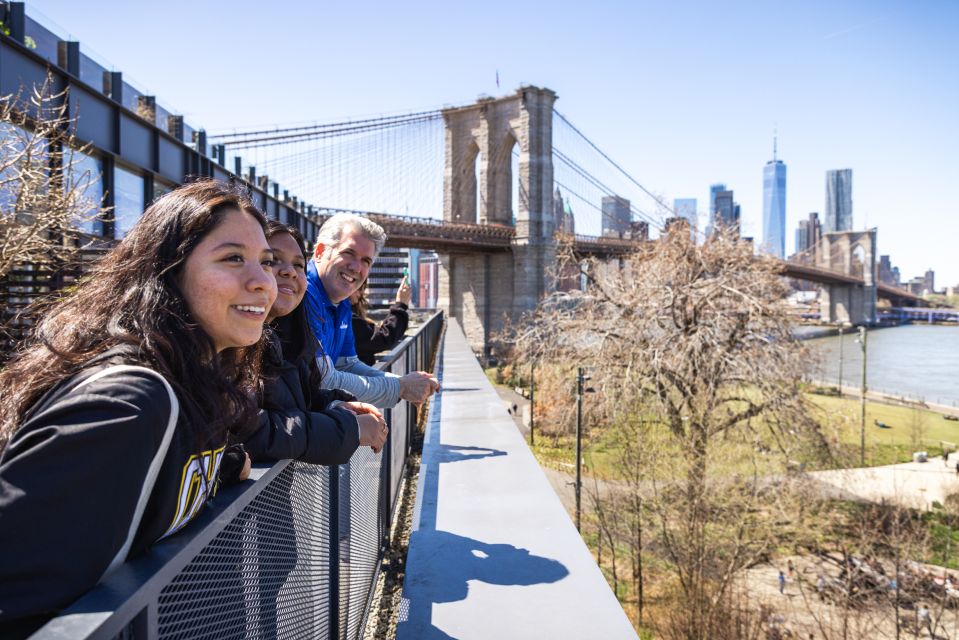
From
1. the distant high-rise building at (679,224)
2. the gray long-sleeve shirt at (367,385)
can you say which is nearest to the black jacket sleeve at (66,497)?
the gray long-sleeve shirt at (367,385)

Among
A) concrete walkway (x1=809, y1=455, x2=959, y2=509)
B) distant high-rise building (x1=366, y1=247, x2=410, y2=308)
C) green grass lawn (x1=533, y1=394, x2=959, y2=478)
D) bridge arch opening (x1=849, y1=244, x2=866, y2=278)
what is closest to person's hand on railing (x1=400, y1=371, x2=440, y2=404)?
green grass lawn (x1=533, y1=394, x2=959, y2=478)

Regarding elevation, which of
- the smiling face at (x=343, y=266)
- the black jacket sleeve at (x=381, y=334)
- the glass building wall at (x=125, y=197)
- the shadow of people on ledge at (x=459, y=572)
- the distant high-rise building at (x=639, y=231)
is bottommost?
the shadow of people on ledge at (x=459, y=572)

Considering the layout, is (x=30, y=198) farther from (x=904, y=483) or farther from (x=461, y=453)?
(x=904, y=483)

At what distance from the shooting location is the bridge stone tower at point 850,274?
6838 cm

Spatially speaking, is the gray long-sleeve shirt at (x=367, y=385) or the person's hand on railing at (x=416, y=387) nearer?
the gray long-sleeve shirt at (x=367, y=385)

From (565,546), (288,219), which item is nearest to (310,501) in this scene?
(565,546)

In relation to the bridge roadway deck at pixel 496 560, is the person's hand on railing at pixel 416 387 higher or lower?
higher

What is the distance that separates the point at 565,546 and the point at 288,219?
1907 centimetres

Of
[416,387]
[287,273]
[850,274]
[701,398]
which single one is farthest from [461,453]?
[850,274]

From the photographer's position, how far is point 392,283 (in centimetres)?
3341

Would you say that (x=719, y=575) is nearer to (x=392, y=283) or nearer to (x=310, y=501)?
(x=310, y=501)

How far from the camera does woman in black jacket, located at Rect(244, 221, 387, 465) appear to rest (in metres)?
1.45

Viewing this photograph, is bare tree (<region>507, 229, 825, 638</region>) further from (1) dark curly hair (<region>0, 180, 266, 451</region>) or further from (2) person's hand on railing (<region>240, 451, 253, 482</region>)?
(1) dark curly hair (<region>0, 180, 266, 451</region>)

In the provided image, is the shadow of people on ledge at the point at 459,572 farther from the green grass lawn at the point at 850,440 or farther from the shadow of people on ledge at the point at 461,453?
the green grass lawn at the point at 850,440
